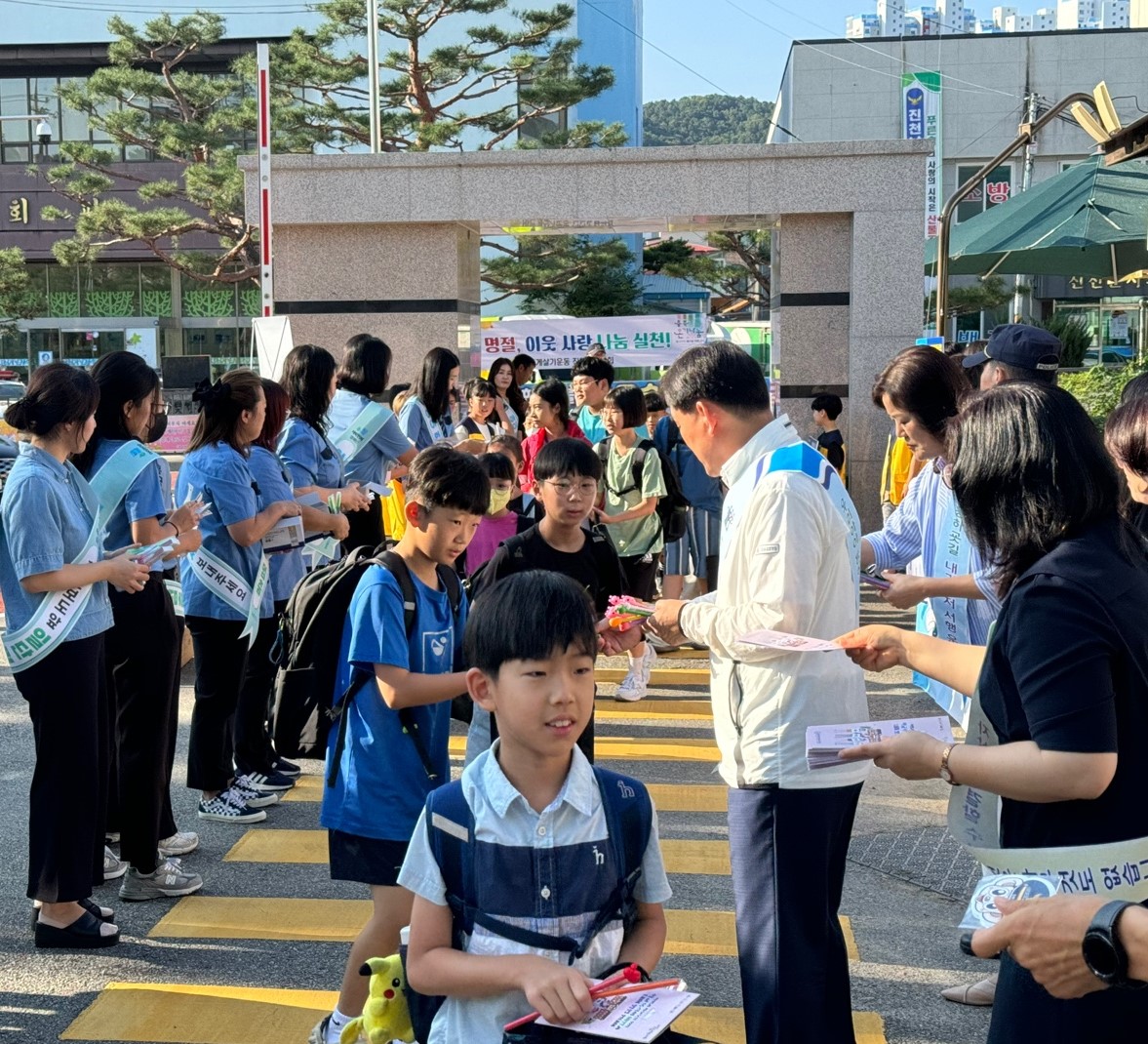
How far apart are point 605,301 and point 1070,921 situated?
116ft

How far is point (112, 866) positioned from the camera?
5.68 metres

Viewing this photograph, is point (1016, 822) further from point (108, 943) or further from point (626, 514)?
point (626, 514)

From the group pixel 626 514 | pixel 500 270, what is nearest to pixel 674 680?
pixel 626 514

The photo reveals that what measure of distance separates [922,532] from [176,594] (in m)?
3.09

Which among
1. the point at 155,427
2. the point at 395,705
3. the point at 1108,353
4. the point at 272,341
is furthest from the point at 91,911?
the point at 1108,353

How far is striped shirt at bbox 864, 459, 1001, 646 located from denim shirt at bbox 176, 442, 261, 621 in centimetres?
269

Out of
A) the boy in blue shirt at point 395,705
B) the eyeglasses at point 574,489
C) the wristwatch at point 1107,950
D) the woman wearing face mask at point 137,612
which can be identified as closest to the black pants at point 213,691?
the woman wearing face mask at point 137,612

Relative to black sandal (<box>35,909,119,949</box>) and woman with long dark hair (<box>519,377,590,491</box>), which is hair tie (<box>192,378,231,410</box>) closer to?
black sandal (<box>35,909,119,949</box>)

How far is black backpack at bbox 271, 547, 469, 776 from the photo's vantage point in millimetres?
3770

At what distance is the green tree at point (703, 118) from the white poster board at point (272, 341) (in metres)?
104

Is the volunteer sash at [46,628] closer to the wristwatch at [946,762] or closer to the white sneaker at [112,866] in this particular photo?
the white sneaker at [112,866]

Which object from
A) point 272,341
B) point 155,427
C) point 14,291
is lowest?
point 155,427

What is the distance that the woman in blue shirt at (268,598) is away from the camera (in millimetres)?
6336

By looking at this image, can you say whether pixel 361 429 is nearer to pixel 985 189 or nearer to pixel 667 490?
pixel 667 490
